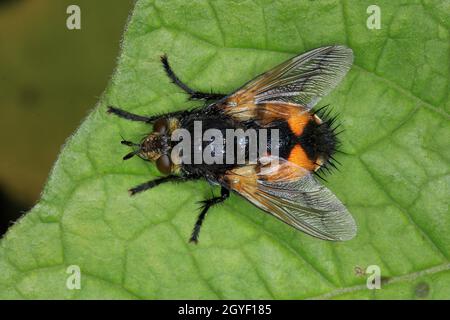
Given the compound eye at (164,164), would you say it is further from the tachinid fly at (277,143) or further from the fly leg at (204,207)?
the fly leg at (204,207)

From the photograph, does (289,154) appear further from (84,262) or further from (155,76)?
(84,262)

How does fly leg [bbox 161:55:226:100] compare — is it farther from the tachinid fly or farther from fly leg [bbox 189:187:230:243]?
fly leg [bbox 189:187:230:243]

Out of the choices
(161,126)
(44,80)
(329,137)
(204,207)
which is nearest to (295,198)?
(329,137)

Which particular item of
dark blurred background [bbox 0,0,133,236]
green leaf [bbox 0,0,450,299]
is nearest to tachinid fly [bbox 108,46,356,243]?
green leaf [bbox 0,0,450,299]

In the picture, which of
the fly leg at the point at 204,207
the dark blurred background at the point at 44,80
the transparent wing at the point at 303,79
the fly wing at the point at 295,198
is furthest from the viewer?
the dark blurred background at the point at 44,80

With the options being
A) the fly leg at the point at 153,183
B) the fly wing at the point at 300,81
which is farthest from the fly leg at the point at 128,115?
the fly wing at the point at 300,81

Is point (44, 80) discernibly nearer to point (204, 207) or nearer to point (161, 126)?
point (161, 126)
